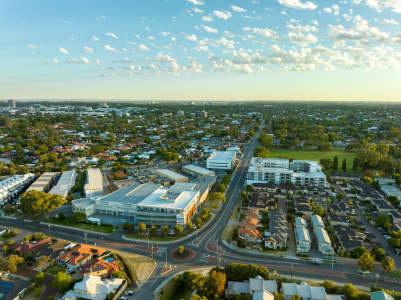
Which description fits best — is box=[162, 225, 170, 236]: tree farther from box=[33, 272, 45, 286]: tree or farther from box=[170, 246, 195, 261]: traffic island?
box=[33, 272, 45, 286]: tree

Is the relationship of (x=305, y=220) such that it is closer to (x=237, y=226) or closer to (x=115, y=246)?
(x=237, y=226)

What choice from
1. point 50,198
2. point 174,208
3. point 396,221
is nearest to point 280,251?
point 174,208

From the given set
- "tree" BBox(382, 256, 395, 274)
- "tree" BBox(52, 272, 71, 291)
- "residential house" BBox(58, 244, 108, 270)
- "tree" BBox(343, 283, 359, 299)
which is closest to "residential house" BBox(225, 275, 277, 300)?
"tree" BBox(343, 283, 359, 299)

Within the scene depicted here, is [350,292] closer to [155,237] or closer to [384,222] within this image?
[384,222]

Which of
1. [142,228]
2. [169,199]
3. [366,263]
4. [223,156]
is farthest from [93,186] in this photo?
[366,263]

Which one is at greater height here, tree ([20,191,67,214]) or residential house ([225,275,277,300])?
tree ([20,191,67,214])

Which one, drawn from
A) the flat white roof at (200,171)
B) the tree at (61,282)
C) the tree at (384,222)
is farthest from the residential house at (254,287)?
the flat white roof at (200,171)
